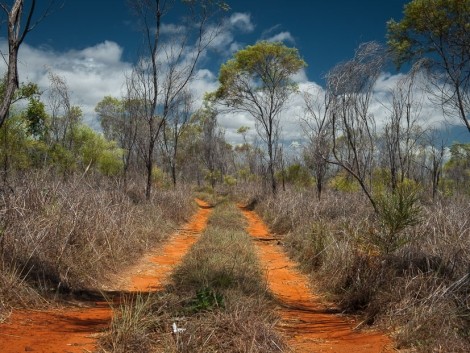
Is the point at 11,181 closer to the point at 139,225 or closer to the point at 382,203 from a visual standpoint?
the point at 139,225

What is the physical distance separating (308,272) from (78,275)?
15.8 ft

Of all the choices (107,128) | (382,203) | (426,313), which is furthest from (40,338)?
(107,128)

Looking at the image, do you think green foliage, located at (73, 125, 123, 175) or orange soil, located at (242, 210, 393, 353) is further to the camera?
green foliage, located at (73, 125, 123, 175)

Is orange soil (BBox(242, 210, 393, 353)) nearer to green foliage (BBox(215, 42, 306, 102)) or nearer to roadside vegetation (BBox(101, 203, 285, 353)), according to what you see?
roadside vegetation (BBox(101, 203, 285, 353))

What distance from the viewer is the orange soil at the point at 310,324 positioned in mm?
4926

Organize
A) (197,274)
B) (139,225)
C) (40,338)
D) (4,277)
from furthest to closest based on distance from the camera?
(139,225) → (197,274) → (4,277) → (40,338)

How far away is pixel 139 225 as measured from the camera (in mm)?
11875

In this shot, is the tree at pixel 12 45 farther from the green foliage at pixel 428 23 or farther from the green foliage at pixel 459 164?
the green foliage at pixel 459 164

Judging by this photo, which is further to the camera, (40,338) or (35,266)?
(35,266)

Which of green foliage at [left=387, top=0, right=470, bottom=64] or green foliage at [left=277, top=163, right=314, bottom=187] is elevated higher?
green foliage at [left=387, top=0, right=470, bottom=64]

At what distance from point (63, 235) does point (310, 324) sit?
4441mm

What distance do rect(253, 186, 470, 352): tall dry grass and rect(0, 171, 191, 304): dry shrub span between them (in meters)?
4.16

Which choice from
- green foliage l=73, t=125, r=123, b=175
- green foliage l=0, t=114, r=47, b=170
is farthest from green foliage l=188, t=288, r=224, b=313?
green foliage l=73, t=125, r=123, b=175

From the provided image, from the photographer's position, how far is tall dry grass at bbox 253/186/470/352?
4727 millimetres
